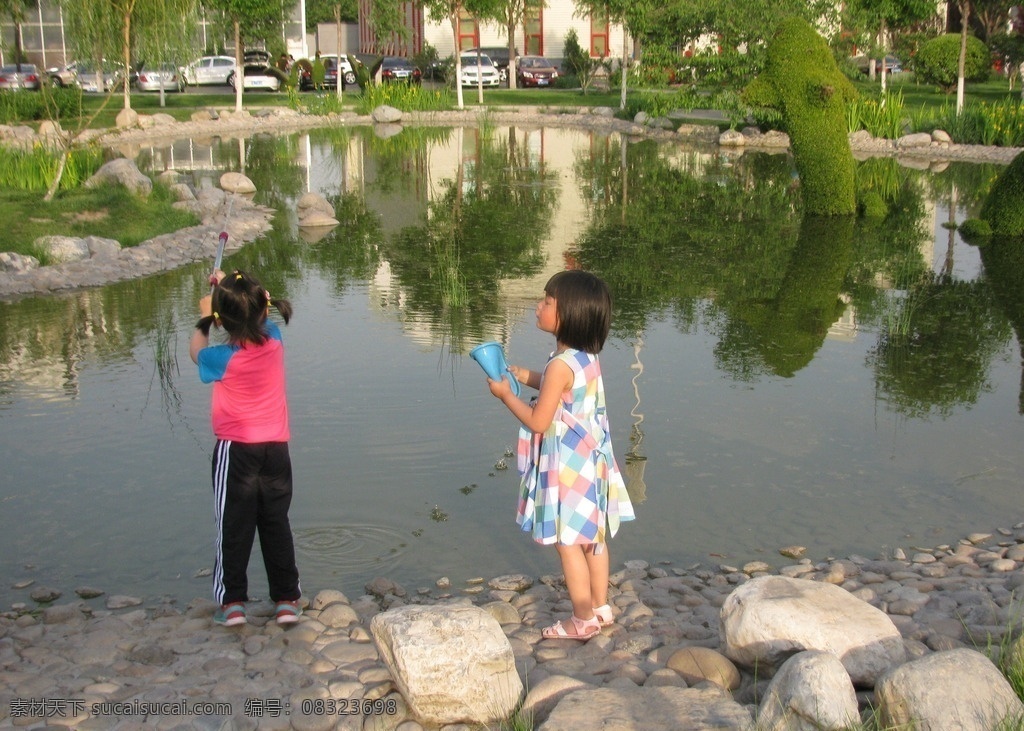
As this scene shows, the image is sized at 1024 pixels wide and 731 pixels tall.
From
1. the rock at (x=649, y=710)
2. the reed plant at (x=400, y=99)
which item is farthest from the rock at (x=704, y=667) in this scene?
the reed plant at (x=400, y=99)

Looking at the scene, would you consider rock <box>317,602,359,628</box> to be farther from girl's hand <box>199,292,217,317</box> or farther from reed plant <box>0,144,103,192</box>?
reed plant <box>0,144,103,192</box>

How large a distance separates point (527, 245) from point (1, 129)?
15.0 m

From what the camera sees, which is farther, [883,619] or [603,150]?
[603,150]

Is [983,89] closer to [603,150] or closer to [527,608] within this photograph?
[603,150]

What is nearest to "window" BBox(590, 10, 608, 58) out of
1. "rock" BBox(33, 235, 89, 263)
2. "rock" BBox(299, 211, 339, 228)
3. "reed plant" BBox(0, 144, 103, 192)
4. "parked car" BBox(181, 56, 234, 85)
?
"parked car" BBox(181, 56, 234, 85)

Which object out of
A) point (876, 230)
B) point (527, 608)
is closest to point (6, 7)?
point (876, 230)

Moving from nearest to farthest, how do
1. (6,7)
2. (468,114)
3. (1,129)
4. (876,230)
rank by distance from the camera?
(876,230)
(1,129)
(6,7)
(468,114)

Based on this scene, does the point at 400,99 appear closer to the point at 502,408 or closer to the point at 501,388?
the point at 502,408

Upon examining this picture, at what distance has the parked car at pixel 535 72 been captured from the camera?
4631 centimetres

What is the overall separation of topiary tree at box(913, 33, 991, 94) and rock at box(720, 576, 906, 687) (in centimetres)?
3401

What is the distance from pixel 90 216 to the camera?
13797mm

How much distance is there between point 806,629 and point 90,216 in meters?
12.0

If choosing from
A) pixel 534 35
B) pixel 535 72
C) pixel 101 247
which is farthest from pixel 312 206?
pixel 534 35

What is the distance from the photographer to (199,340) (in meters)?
4.60
